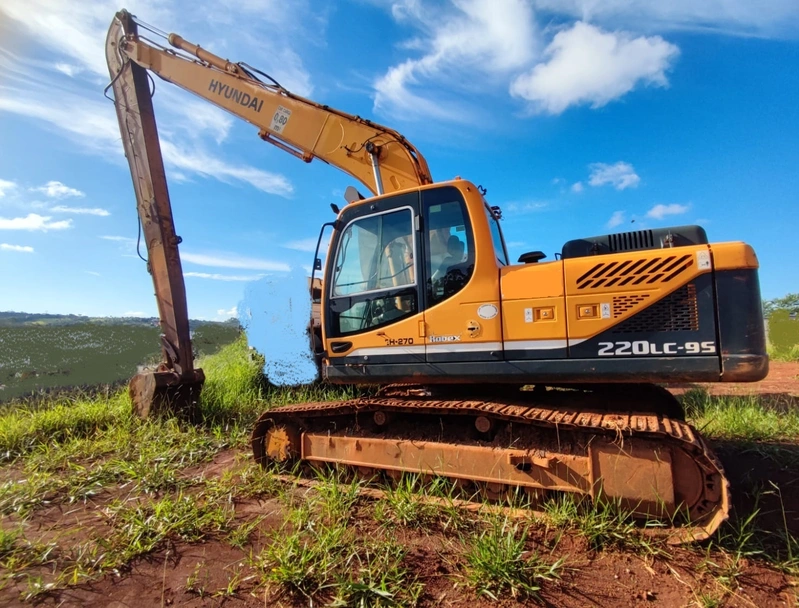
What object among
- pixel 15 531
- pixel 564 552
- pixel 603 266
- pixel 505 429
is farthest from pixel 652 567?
pixel 15 531

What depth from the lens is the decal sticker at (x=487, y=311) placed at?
3371 mm

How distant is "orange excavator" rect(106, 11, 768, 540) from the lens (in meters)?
2.85

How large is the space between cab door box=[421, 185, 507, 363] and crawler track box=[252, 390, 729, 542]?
0.47 metres

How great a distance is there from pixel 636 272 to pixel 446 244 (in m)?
1.45

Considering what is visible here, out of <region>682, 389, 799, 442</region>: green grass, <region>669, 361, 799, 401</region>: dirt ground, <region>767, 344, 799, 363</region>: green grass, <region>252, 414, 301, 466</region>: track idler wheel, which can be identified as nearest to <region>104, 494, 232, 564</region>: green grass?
<region>252, 414, 301, 466</region>: track idler wheel

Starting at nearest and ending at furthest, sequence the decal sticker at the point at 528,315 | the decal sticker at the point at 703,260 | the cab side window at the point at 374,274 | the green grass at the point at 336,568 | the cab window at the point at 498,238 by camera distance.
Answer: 1. the green grass at the point at 336,568
2. the decal sticker at the point at 703,260
3. the decal sticker at the point at 528,315
4. the cab side window at the point at 374,274
5. the cab window at the point at 498,238

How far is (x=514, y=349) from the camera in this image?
10.9ft

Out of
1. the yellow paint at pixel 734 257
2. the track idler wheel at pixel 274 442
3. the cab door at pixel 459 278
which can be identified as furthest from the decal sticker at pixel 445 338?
the yellow paint at pixel 734 257

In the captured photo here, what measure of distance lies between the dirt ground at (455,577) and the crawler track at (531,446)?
0.28 m

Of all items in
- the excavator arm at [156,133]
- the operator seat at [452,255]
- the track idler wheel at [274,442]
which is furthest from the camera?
the excavator arm at [156,133]

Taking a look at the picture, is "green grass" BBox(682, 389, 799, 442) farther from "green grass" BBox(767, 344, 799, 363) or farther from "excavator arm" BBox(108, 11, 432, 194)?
"green grass" BBox(767, 344, 799, 363)

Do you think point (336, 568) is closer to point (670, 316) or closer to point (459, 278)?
point (459, 278)

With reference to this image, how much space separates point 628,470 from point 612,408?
87 cm

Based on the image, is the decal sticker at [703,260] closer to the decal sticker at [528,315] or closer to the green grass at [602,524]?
the decal sticker at [528,315]
